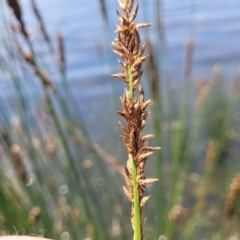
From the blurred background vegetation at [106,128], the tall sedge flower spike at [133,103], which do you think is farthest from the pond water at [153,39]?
the tall sedge flower spike at [133,103]

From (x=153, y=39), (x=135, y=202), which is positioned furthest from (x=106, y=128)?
(x=135, y=202)

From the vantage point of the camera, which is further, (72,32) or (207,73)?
(72,32)

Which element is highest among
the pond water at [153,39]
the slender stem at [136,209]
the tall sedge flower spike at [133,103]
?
the tall sedge flower spike at [133,103]

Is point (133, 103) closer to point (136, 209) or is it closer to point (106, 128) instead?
point (136, 209)

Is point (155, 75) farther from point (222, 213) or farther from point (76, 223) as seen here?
point (222, 213)

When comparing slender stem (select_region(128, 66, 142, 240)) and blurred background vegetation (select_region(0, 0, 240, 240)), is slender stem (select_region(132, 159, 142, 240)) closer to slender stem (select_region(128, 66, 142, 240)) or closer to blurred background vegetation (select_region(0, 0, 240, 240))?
slender stem (select_region(128, 66, 142, 240))

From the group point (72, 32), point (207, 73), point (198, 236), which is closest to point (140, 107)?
point (198, 236)

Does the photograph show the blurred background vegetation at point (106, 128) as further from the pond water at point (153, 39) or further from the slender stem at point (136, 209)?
the slender stem at point (136, 209)
